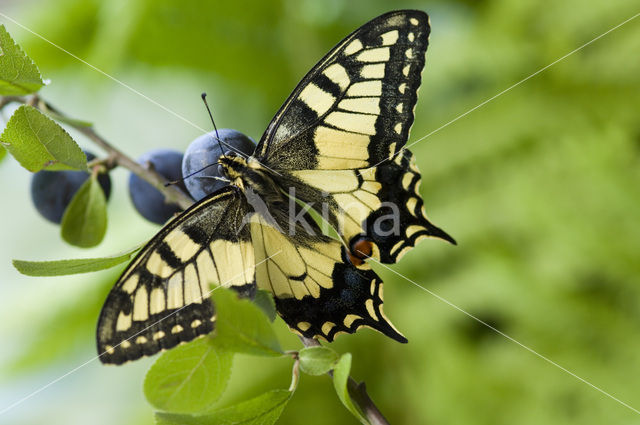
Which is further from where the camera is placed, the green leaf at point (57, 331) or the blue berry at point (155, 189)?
the green leaf at point (57, 331)

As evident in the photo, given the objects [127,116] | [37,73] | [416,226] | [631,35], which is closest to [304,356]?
[416,226]

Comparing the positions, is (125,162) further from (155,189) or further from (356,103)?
(356,103)

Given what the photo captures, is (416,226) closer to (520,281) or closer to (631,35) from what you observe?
(520,281)

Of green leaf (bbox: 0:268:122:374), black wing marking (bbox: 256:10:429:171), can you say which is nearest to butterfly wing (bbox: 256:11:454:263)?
black wing marking (bbox: 256:10:429:171)

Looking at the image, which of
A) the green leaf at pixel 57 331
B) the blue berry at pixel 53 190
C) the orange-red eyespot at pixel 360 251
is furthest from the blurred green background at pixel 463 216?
the orange-red eyespot at pixel 360 251

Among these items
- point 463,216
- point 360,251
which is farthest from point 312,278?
point 463,216

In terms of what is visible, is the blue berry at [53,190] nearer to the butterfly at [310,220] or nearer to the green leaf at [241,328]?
the butterfly at [310,220]
